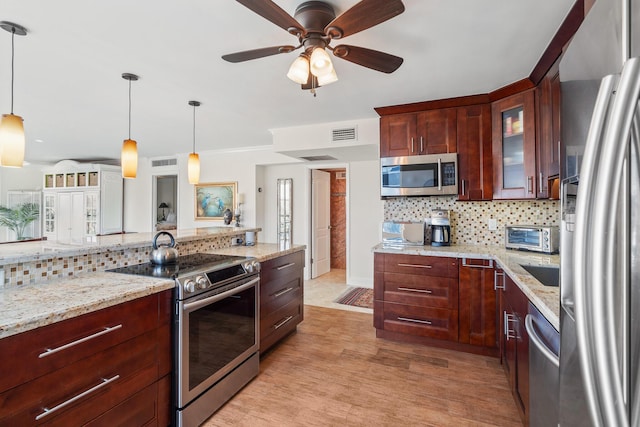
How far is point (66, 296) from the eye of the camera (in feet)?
4.56

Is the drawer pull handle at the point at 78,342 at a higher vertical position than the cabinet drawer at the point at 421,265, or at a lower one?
lower

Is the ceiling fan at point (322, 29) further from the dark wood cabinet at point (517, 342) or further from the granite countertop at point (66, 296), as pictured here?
the dark wood cabinet at point (517, 342)

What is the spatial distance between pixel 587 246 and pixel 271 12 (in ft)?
4.81

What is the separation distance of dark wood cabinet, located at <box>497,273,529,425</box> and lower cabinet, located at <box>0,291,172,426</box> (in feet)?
6.21

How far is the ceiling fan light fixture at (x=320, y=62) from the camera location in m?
1.63

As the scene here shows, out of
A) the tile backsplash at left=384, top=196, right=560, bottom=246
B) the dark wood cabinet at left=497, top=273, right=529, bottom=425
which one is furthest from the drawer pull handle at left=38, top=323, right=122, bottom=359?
the tile backsplash at left=384, top=196, right=560, bottom=246

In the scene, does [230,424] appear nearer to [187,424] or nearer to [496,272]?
[187,424]

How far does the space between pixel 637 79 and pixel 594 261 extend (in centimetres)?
29

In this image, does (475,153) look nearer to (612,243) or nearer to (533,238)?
(533,238)

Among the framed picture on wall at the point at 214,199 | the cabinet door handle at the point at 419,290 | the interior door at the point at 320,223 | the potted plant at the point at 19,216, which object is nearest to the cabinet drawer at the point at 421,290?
the cabinet door handle at the point at 419,290

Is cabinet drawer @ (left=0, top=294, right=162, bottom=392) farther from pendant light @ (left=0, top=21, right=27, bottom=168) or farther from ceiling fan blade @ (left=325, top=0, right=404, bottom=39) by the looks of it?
ceiling fan blade @ (left=325, top=0, right=404, bottom=39)

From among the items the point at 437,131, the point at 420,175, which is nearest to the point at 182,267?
the point at 420,175

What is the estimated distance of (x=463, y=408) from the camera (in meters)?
1.99

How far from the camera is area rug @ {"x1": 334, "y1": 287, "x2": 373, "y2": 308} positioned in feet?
13.5
